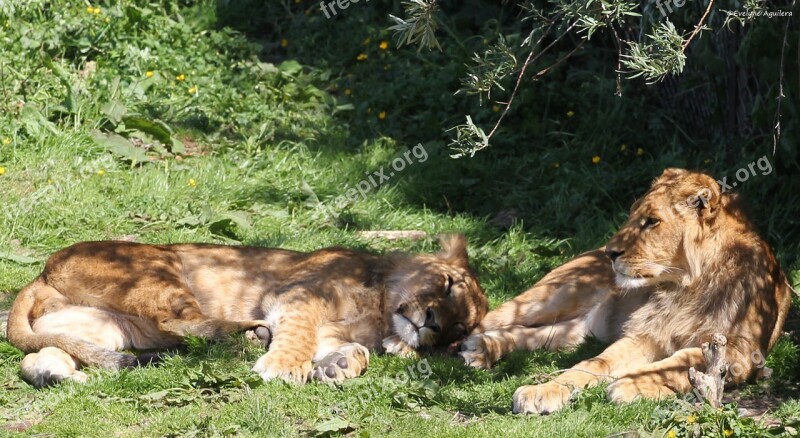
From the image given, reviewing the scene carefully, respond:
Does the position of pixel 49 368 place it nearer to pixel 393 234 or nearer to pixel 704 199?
pixel 393 234

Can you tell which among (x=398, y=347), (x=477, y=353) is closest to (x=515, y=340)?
(x=477, y=353)

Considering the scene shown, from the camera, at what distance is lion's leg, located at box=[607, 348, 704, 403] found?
5.77 meters

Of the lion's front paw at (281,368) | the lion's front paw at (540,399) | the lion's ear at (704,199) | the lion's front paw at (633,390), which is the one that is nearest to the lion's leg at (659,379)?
the lion's front paw at (633,390)

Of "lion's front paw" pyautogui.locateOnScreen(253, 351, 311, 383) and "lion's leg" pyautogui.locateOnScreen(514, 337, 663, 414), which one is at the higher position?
"lion's leg" pyautogui.locateOnScreen(514, 337, 663, 414)

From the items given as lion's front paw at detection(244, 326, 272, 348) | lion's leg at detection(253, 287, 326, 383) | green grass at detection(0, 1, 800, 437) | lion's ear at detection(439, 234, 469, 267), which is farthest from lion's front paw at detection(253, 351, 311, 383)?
lion's ear at detection(439, 234, 469, 267)

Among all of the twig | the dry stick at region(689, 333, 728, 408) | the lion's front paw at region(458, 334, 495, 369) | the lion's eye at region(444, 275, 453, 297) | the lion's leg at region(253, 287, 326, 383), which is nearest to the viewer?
the dry stick at region(689, 333, 728, 408)

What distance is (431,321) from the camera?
6887 millimetres

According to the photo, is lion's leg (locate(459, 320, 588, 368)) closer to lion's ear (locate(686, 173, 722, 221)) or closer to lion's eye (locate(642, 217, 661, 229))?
lion's eye (locate(642, 217, 661, 229))

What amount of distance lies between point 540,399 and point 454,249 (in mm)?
1991

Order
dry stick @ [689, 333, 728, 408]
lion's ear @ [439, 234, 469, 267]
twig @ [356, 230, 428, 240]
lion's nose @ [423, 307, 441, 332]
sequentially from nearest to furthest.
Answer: dry stick @ [689, 333, 728, 408] < lion's nose @ [423, 307, 441, 332] < lion's ear @ [439, 234, 469, 267] < twig @ [356, 230, 428, 240]

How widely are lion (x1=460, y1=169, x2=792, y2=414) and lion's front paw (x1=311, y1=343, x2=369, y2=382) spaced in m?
0.66

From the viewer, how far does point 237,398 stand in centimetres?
573

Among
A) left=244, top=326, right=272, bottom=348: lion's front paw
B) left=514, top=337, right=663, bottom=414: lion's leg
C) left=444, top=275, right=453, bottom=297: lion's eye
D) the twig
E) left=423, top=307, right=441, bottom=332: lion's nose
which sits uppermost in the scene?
left=444, top=275, right=453, bottom=297: lion's eye

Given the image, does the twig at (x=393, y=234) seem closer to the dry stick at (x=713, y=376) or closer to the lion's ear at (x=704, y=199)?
the lion's ear at (x=704, y=199)
